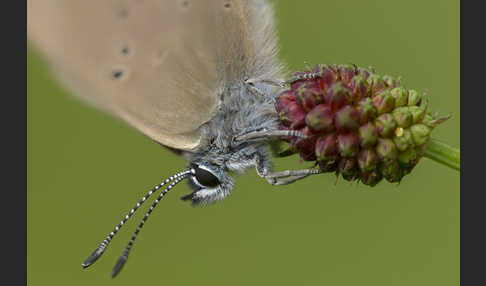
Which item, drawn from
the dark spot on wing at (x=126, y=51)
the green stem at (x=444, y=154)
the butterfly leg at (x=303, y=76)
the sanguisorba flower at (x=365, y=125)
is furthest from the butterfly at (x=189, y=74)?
the green stem at (x=444, y=154)

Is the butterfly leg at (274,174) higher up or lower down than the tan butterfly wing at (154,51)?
lower down

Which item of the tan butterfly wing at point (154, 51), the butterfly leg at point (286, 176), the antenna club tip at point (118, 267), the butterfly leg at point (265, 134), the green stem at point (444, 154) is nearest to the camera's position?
the tan butterfly wing at point (154, 51)

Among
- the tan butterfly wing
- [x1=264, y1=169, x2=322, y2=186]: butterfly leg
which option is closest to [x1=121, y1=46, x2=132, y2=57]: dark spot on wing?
the tan butterfly wing

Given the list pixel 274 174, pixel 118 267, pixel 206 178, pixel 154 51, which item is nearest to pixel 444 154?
pixel 274 174

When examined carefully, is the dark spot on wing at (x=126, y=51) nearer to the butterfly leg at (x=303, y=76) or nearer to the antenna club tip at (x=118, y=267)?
the butterfly leg at (x=303, y=76)

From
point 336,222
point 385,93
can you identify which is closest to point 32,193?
point 336,222

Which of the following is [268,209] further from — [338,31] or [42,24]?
[42,24]

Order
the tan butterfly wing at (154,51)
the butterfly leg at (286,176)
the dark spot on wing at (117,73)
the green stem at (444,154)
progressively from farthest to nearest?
the butterfly leg at (286,176) < the dark spot on wing at (117,73) < the green stem at (444,154) < the tan butterfly wing at (154,51)
